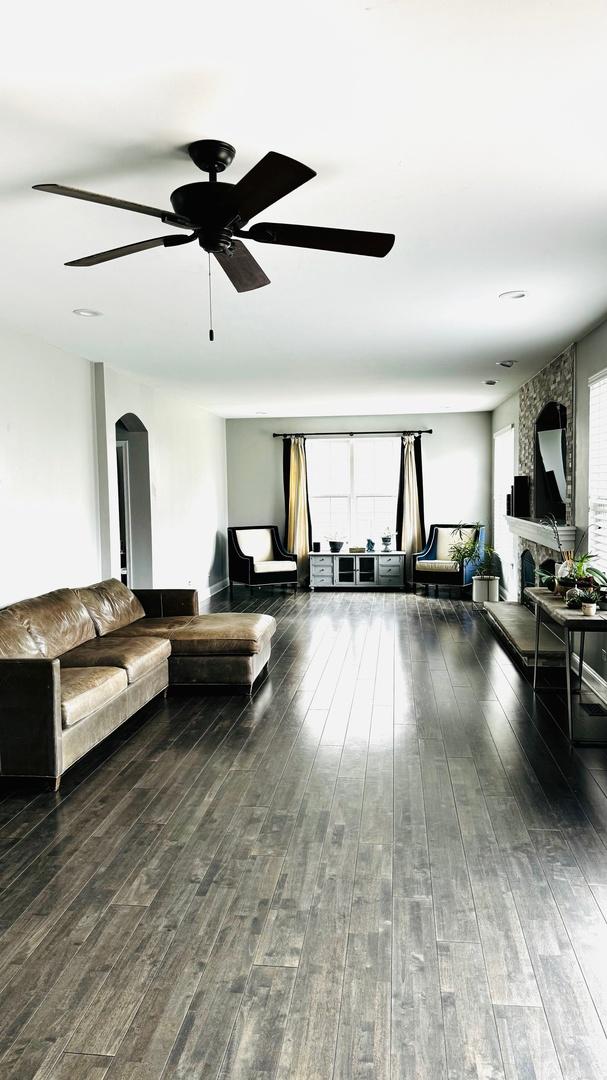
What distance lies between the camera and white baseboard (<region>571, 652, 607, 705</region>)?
16.3 feet

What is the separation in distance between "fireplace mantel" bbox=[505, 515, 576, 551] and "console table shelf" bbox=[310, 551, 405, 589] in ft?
9.44

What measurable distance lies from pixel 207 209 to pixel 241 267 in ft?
1.11

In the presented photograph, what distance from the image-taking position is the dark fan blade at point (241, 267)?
2695 millimetres

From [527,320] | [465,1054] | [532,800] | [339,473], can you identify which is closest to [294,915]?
[465,1054]

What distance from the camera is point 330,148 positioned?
2.55 m

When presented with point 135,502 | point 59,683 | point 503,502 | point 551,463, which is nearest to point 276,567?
point 135,502

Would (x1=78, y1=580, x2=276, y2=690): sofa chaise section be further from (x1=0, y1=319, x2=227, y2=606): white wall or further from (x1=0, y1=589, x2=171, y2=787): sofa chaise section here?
(x1=0, y1=319, x2=227, y2=606): white wall

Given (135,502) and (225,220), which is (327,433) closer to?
(135,502)

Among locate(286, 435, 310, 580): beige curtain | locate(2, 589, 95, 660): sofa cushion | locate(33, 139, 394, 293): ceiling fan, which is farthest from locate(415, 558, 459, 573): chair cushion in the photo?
locate(33, 139, 394, 293): ceiling fan

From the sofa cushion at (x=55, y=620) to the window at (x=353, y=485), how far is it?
21.6 feet

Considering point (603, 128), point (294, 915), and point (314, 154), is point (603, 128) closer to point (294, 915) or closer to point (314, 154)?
point (314, 154)

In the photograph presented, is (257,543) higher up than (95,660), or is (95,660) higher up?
(257,543)

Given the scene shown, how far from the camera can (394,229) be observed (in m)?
3.31

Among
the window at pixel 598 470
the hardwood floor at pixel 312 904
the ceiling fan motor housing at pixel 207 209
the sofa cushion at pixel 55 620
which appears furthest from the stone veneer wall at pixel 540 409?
the ceiling fan motor housing at pixel 207 209
